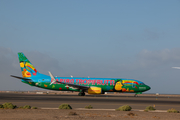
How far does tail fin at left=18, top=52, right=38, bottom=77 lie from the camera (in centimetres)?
5812

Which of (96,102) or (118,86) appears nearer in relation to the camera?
(96,102)

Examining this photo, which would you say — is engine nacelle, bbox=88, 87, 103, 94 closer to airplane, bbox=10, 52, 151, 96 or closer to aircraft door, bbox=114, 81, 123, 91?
airplane, bbox=10, 52, 151, 96

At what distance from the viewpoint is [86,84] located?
178ft

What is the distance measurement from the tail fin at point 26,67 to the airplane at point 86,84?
1.26 feet

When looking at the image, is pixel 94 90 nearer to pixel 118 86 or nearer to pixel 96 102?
pixel 118 86

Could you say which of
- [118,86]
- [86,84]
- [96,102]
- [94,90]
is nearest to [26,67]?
[86,84]

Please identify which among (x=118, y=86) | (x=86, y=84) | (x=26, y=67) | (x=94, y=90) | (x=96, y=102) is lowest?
(x=96, y=102)

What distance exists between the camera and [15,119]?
51.1 feet

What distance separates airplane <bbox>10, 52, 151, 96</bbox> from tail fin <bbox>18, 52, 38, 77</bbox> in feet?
1.26

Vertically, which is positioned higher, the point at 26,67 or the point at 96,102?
the point at 26,67

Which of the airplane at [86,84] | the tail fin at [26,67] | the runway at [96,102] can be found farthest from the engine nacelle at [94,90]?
the tail fin at [26,67]

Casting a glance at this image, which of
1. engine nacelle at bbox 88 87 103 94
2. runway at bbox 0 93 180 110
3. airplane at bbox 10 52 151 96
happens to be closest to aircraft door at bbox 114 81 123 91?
airplane at bbox 10 52 151 96

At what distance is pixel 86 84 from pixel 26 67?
1446 centimetres

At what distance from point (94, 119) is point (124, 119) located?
1921 mm
